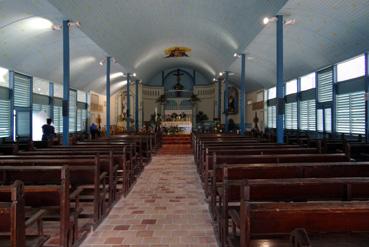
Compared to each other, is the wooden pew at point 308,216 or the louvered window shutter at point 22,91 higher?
the louvered window shutter at point 22,91

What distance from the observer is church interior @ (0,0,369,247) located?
105 inches

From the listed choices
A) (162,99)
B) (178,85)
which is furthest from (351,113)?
(178,85)

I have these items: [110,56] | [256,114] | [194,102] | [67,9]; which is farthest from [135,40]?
[194,102]

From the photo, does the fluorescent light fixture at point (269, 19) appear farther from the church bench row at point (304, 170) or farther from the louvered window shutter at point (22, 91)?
the louvered window shutter at point (22, 91)

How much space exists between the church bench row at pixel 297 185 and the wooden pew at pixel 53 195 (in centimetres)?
144

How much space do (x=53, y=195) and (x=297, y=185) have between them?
2.29 m

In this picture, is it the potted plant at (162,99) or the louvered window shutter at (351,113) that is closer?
the louvered window shutter at (351,113)

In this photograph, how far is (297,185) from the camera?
3176 millimetres

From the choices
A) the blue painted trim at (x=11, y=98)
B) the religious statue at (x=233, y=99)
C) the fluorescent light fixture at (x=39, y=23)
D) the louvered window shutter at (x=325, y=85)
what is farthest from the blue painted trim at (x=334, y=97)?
the religious statue at (x=233, y=99)

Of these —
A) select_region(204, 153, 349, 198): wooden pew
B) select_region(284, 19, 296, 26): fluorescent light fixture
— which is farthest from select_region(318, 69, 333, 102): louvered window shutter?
select_region(204, 153, 349, 198): wooden pew

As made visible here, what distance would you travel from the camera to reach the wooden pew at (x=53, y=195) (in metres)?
2.93

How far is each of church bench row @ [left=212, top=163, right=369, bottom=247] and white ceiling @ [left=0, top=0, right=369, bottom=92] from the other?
203 inches

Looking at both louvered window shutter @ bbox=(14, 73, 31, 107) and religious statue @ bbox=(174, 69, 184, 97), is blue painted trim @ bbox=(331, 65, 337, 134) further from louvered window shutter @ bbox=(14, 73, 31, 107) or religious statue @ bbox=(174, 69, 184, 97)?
religious statue @ bbox=(174, 69, 184, 97)

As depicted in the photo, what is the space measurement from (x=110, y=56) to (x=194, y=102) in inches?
573
